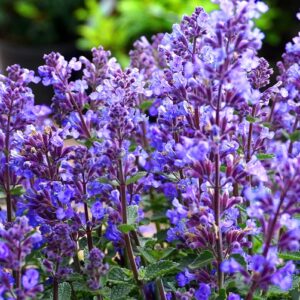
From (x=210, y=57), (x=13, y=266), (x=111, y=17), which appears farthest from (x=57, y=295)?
(x=111, y=17)

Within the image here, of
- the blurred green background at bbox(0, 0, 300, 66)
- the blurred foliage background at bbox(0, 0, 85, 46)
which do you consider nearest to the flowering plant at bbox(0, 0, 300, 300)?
the blurred green background at bbox(0, 0, 300, 66)

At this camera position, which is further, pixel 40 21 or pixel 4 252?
pixel 40 21

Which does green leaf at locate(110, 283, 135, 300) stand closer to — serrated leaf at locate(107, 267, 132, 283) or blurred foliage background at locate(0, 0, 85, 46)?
serrated leaf at locate(107, 267, 132, 283)

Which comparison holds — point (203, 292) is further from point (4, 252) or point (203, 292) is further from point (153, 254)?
point (4, 252)

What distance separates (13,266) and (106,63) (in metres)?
0.60

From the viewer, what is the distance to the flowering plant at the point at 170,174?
3.47 ft

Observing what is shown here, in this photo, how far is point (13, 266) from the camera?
1.06 m

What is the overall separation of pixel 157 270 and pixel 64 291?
0.18 meters

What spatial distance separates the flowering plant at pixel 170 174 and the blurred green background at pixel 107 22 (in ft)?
9.80

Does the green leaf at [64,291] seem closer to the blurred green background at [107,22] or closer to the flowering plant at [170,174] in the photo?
the flowering plant at [170,174]

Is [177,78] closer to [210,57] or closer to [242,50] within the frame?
[210,57]

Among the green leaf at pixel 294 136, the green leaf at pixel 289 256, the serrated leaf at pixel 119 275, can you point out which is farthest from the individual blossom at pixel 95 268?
the green leaf at pixel 294 136

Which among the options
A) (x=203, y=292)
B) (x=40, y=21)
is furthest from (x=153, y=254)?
(x=40, y=21)

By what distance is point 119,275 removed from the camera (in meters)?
1.29
